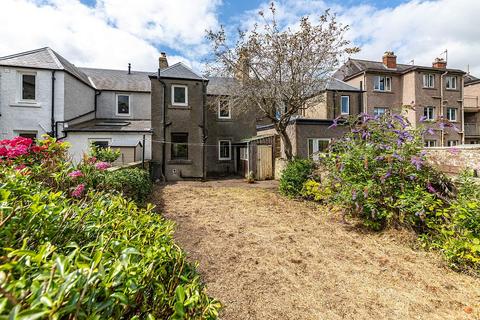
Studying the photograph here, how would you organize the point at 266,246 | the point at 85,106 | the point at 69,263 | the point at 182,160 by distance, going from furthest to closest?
the point at 85,106, the point at 182,160, the point at 266,246, the point at 69,263

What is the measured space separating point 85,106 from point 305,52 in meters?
15.7

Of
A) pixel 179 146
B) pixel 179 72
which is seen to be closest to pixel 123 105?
pixel 179 72

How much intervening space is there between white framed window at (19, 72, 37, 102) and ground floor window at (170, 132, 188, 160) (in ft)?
27.6

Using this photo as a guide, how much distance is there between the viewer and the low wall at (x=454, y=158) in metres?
4.89

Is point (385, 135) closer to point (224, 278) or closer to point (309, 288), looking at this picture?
point (309, 288)

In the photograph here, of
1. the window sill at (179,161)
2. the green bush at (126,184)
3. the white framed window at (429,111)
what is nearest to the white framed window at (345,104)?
the white framed window at (429,111)

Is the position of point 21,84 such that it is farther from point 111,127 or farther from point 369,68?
point 369,68

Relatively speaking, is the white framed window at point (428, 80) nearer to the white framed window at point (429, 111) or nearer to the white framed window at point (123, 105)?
the white framed window at point (429, 111)

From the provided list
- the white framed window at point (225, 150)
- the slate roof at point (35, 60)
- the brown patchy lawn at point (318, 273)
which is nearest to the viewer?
the brown patchy lawn at point (318, 273)

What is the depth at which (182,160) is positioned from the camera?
1545cm

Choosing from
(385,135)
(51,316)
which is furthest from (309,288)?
(385,135)

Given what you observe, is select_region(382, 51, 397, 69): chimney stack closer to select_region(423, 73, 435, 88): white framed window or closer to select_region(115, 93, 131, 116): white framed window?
select_region(423, 73, 435, 88): white framed window

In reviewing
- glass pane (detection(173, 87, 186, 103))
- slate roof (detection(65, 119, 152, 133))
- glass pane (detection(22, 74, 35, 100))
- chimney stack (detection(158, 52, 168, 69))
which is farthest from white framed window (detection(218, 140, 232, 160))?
glass pane (detection(22, 74, 35, 100))

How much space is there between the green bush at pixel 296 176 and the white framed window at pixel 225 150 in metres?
9.69
